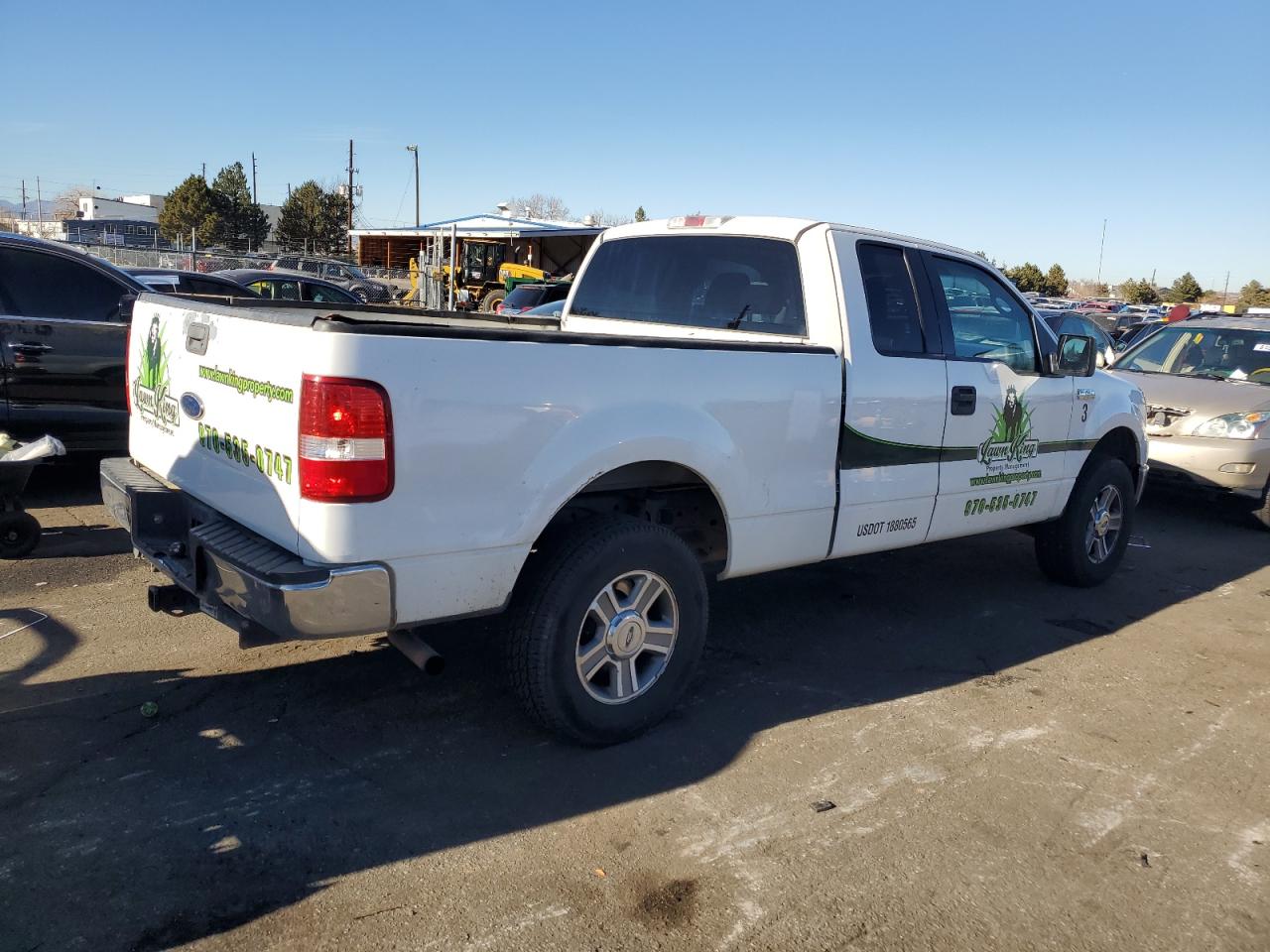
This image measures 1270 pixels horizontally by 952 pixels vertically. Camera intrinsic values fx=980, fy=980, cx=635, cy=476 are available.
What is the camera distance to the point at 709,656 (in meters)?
4.79

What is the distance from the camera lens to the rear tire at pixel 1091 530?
6066mm

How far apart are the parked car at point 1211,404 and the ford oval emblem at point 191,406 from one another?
8005 mm

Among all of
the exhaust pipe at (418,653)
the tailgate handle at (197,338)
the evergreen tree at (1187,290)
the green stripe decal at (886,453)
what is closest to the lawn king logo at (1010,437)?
the green stripe decal at (886,453)

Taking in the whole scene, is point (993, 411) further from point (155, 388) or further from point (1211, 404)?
point (1211, 404)

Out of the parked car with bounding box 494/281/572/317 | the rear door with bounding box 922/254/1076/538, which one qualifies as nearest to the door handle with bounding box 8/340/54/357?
the rear door with bounding box 922/254/1076/538

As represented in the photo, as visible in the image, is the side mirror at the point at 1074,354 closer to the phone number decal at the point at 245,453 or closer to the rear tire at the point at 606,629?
the rear tire at the point at 606,629

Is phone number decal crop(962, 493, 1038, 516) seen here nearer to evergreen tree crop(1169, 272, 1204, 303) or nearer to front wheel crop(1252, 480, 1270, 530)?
front wheel crop(1252, 480, 1270, 530)

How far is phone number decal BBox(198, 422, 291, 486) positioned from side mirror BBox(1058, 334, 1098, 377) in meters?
4.31

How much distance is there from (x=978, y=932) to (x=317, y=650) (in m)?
3.06

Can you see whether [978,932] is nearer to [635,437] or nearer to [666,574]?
[666,574]

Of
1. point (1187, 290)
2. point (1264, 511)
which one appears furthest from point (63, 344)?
point (1187, 290)

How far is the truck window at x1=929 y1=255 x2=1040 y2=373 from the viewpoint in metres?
5.07

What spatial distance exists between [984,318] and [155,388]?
408 cm

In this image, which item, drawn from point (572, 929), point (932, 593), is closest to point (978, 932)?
point (572, 929)
